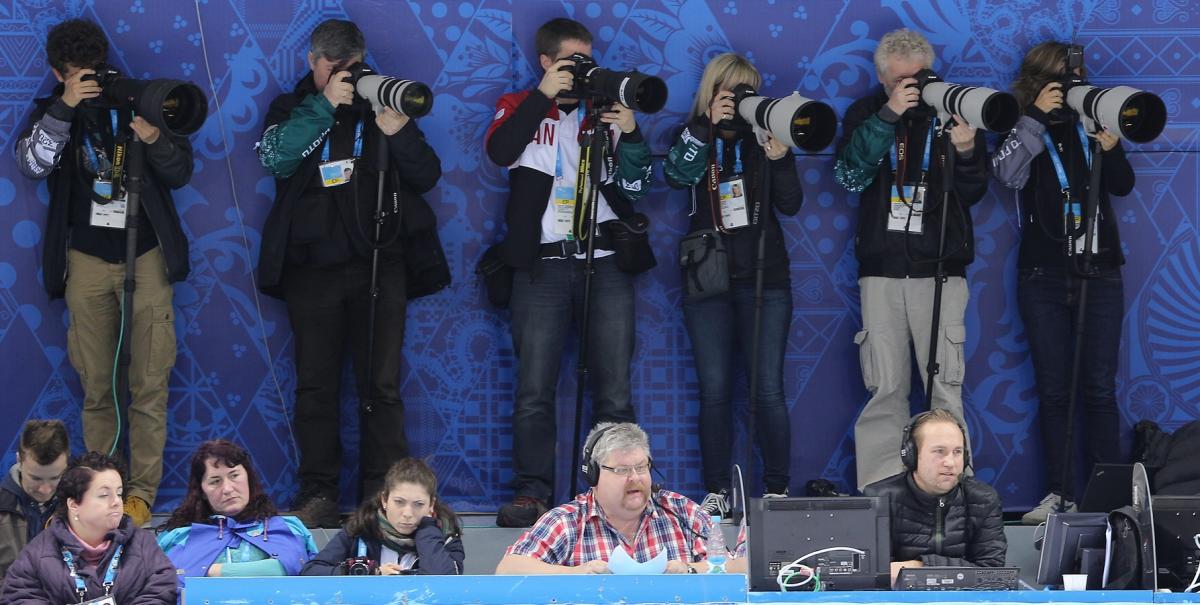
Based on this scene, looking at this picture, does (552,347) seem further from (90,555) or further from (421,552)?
(90,555)

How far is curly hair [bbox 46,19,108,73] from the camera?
5.59 metres

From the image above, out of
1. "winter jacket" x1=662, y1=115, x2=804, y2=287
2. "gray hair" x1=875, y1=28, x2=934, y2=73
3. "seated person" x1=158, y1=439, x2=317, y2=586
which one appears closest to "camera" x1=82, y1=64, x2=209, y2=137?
"seated person" x1=158, y1=439, x2=317, y2=586

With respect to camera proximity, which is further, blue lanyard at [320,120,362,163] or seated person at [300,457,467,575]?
blue lanyard at [320,120,362,163]

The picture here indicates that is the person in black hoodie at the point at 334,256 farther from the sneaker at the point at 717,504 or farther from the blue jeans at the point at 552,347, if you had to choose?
the sneaker at the point at 717,504

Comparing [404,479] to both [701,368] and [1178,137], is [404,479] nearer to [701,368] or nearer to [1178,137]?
[701,368]

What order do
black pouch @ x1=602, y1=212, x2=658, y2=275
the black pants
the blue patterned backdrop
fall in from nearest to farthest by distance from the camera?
1. the black pants
2. black pouch @ x1=602, y1=212, x2=658, y2=275
3. the blue patterned backdrop

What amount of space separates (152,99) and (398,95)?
79 centimetres

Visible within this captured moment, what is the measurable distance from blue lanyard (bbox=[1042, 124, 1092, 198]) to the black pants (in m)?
2.37

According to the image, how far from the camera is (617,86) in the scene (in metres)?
5.35

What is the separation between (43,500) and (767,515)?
2428 millimetres

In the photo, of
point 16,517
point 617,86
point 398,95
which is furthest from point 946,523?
point 16,517

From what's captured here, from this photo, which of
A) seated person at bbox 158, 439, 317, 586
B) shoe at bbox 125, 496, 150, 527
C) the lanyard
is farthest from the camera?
shoe at bbox 125, 496, 150, 527

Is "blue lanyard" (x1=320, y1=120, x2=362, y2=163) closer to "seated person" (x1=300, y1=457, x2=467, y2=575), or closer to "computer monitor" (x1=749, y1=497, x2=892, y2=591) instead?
"seated person" (x1=300, y1=457, x2=467, y2=575)

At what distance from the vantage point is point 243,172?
6.02m
